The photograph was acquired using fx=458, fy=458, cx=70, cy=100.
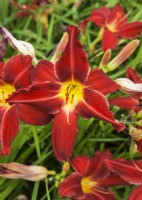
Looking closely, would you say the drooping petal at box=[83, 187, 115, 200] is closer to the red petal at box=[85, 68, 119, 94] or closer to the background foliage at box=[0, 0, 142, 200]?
the background foliage at box=[0, 0, 142, 200]

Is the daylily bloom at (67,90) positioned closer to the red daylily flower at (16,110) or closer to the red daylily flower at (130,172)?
the red daylily flower at (16,110)

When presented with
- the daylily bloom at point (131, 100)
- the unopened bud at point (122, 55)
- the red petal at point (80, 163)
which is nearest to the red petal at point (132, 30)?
the daylily bloom at point (131, 100)

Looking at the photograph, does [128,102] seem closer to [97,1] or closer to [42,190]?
[42,190]

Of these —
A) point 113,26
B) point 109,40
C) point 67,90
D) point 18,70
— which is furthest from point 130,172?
point 113,26

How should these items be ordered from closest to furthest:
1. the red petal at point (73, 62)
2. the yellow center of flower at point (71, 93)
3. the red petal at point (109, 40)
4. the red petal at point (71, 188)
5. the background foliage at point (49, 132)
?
1. the red petal at point (73, 62)
2. the yellow center of flower at point (71, 93)
3. the red petal at point (71, 188)
4. the background foliage at point (49, 132)
5. the red petal at point (109, 40)

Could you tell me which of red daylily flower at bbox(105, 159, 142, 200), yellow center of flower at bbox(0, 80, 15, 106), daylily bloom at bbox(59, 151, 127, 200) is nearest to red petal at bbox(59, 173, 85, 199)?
daylily bloom at bbox(59, 151, 127, 200)

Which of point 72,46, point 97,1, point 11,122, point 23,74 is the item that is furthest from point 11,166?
point 97,1
